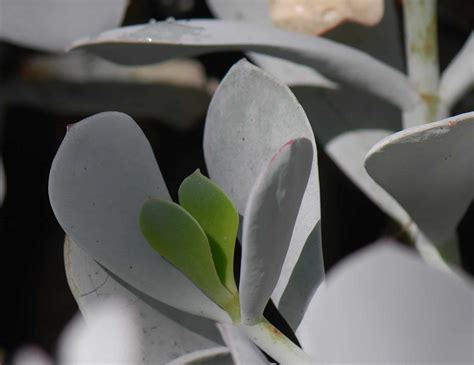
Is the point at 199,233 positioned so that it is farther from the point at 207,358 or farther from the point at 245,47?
the point at 245,47

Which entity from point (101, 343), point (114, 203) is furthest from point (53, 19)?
point (101, 343)

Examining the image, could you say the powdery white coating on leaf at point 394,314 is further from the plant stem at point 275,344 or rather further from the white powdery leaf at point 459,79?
the white powdery leaf at point 459,79

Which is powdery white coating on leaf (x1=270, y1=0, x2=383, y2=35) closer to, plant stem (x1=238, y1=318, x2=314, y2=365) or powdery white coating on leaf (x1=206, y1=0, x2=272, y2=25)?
powdery white coating on leaf (x1=206, y1=0, x2=272, y2=25)

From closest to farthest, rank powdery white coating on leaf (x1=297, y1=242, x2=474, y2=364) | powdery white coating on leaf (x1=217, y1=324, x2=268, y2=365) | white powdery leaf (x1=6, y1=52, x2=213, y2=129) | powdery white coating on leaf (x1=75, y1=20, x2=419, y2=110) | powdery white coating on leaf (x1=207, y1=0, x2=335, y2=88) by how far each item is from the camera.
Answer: powdery white coating on leaf (x1=297, y1=242, x2=474, y2=364)
powdery white coating on leaf (x1=217, y1=324, x2=268, y2=365)
powdery white coating on leaf (x1=75, y1=20, x2=419, y2=110)
powdery white coating on leaf (x1=207, y1=0, x2=335, y2=88)
white powdery leaf (x1=6, y1=52, x2=213, y2=129)

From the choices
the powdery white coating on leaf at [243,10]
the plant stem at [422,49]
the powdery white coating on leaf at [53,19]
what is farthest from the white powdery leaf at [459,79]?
the powdery white coating on leaf at [53,19]

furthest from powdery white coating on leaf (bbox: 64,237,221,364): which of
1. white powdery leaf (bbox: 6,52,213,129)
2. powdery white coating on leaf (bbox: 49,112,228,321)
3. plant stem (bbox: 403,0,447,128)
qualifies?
white powdery leaf (bbox: 6,52,213,129)

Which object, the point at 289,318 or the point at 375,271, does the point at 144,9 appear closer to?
the point at 289,318
